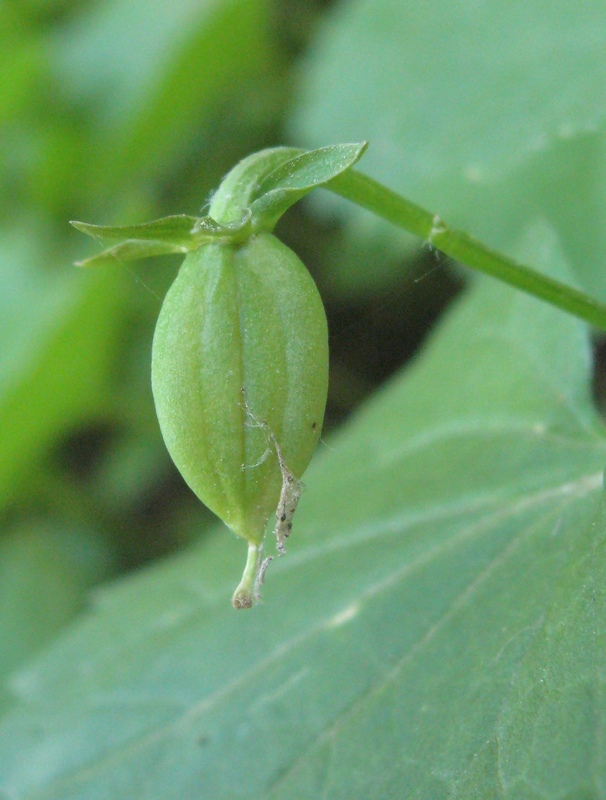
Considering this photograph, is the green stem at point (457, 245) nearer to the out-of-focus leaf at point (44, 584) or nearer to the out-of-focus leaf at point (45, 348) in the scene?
the out-of-focus leaf at point (45, 348)

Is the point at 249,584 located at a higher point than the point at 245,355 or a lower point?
lower

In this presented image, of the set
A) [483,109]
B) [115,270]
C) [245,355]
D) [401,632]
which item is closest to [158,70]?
[115,270]

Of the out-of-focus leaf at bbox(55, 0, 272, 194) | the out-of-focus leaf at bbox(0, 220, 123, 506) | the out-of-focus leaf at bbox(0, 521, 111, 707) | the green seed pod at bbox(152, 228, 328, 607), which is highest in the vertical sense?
the green seed pod at bbox(152, 228, 328, 607)

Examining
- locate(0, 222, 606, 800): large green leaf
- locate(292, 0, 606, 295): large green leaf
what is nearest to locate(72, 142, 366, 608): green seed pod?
locate(0, 222, 606, 800): large green leaf

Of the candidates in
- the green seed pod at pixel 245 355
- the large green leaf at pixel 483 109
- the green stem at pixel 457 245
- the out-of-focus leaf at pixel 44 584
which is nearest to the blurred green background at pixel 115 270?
the out-of-focus leaf at pixel 44 584

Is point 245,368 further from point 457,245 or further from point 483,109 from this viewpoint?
point 483,109

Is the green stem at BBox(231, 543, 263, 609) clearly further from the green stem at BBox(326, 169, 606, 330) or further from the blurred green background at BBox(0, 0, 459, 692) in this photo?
the blurred green background at BBox(0, 0, 459, 692)
